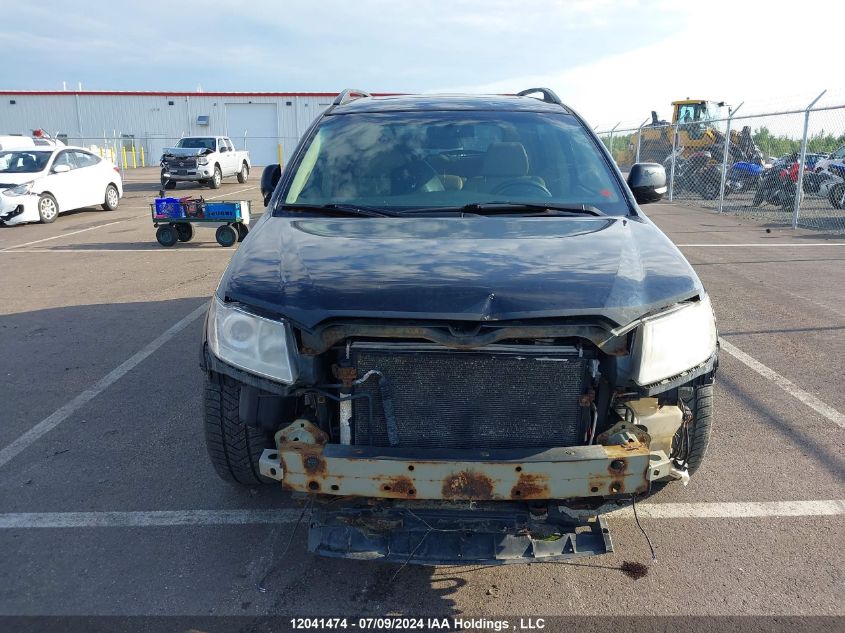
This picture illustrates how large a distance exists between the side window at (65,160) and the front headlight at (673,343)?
16.1m

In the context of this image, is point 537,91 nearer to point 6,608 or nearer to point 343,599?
point 343,599

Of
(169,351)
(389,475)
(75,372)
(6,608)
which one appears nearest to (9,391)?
(75,372)

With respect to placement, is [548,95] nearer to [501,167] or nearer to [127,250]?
[501,167]

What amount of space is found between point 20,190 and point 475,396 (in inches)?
595

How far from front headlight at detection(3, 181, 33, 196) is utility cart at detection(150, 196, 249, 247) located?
4984mm

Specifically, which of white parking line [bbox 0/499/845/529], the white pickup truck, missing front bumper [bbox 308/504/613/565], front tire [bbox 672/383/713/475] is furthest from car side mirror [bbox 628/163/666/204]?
the white pickup truck

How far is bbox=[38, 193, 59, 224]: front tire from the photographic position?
1493 cm

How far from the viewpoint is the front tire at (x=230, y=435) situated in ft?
9.46

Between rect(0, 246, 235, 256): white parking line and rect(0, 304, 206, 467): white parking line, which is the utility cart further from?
rect(0, 304, 206, 467): white parking line

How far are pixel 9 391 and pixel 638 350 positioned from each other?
4.55 m

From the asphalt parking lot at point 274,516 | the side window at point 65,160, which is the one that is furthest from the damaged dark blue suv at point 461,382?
the side window at point 65,160

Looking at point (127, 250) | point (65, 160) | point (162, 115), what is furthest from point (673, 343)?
point (162, 115)

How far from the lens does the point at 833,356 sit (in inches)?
220

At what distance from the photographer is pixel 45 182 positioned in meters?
15.0
